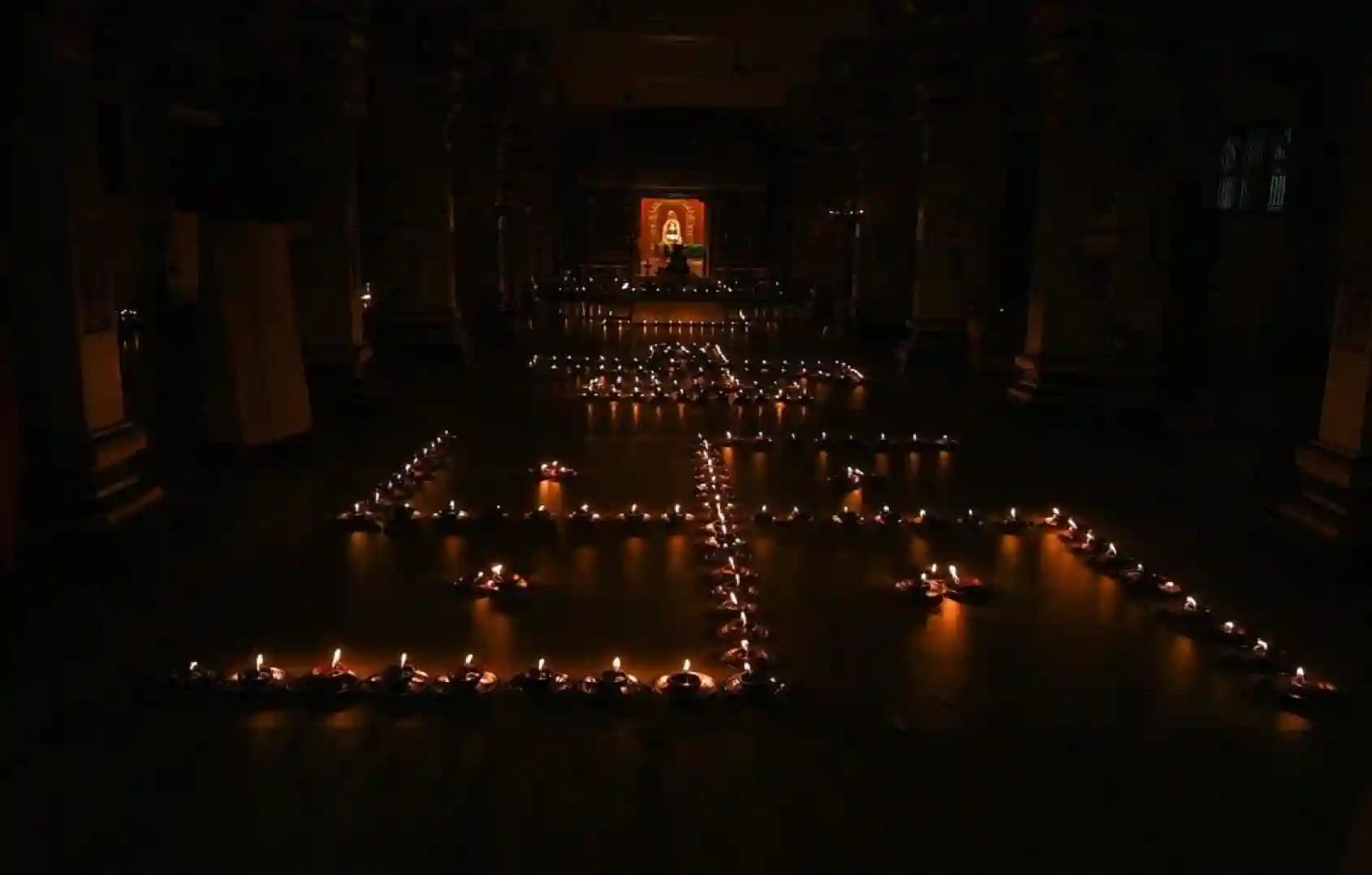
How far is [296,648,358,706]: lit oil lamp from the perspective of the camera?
3.48m

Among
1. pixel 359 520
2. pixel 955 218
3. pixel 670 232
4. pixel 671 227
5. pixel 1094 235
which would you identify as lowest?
pixel 359 520

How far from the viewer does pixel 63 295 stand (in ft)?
16.0

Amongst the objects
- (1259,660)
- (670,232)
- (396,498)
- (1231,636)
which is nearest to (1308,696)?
(1259,660)

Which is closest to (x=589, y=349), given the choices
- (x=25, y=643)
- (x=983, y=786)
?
(x=25, y=643)

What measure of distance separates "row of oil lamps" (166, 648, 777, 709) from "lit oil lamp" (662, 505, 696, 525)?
1937mm

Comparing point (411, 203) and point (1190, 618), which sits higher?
point (411, 203)

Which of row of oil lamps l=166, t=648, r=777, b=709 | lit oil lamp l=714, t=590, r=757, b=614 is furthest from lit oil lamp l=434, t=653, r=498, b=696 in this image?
lit oil lamp l=714, t=590, r=757, b=614

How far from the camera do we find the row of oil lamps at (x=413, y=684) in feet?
11.5

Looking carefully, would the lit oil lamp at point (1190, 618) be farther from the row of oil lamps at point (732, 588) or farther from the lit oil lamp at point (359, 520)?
the lit oil lamp at point (359, 520)

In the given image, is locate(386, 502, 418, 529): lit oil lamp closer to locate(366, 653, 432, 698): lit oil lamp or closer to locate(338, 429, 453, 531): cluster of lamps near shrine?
locate(338, 429, 453, 531): cluster of lamps near shrine

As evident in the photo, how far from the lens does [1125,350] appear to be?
830 cm

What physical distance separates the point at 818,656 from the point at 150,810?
79.7 inches

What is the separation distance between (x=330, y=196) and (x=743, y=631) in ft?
18.2

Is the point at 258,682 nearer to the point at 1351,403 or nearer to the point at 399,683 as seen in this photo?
the point at 399,683
